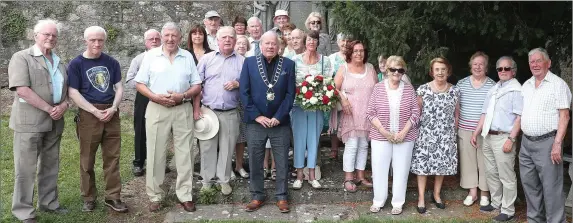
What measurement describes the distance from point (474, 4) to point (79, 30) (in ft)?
24.8

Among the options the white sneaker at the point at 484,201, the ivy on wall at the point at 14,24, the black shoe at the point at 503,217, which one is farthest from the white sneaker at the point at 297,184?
the ivy on wall at the point at 14,24

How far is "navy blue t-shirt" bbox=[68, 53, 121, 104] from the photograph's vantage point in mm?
5473

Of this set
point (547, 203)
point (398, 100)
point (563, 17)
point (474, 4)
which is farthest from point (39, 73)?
point (563, 17)

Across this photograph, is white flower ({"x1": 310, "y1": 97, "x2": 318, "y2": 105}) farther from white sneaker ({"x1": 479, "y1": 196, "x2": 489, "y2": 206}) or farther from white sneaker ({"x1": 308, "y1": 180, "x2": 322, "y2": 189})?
white sneaker ({"x1": 479, "y1": 196, "x2": 489, "y2": 206})

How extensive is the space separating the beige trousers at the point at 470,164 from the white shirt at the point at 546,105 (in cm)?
82

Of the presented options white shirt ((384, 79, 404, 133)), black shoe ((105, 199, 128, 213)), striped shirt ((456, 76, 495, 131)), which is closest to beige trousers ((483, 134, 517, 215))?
striped shirt ((456, 76, 495, 131))

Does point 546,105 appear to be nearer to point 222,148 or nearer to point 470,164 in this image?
point 470,164

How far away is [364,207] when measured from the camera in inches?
238

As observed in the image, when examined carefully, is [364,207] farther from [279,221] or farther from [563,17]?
[563,17]

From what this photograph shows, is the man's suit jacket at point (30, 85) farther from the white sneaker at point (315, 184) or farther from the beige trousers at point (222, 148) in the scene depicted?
the white sneaker at point (315, 184)

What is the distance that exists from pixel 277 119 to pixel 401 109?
1.22 metres

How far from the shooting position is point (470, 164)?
607cm

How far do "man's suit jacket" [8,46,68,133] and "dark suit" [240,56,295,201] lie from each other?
1785 mm

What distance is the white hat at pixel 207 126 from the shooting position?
19.4ft
